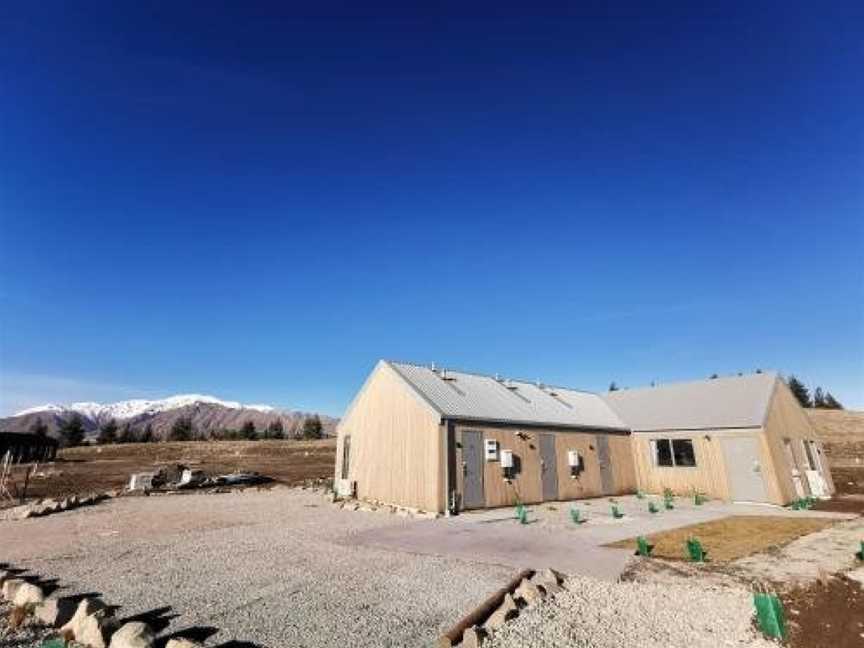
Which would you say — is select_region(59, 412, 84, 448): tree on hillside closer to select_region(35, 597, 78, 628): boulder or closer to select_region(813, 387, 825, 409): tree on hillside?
select_region(35, 597, 78, 628): boulder

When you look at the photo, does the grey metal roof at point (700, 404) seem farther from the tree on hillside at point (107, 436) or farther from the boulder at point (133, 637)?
the tree on hillside at point (107, 436)

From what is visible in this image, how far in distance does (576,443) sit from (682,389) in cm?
934

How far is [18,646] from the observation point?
19.3ft

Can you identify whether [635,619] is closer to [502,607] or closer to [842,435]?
[502,607]

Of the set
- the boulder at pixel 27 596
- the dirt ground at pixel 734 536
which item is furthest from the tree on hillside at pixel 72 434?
the dirt ground at pixel 734 536

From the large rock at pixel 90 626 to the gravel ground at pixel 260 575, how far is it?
0.74 meters

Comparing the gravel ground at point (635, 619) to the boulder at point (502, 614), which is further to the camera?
the boulder at point (502, 614)

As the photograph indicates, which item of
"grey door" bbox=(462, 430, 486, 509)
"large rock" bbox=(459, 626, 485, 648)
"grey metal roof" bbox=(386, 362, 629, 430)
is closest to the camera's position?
"large rock" bbox=(459, 626, 485, 648)

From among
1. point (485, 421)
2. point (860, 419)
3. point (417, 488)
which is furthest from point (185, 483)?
point (860, 419)

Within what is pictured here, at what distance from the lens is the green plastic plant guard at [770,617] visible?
20.3ft

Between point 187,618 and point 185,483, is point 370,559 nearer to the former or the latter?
point 187,618

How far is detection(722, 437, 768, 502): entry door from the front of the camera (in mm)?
22281

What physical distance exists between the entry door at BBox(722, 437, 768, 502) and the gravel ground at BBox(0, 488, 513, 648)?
16.2 metres

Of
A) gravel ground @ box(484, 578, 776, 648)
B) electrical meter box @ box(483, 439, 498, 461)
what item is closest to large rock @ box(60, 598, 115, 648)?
gravel ground @ box(484, 578, 776, 648)
